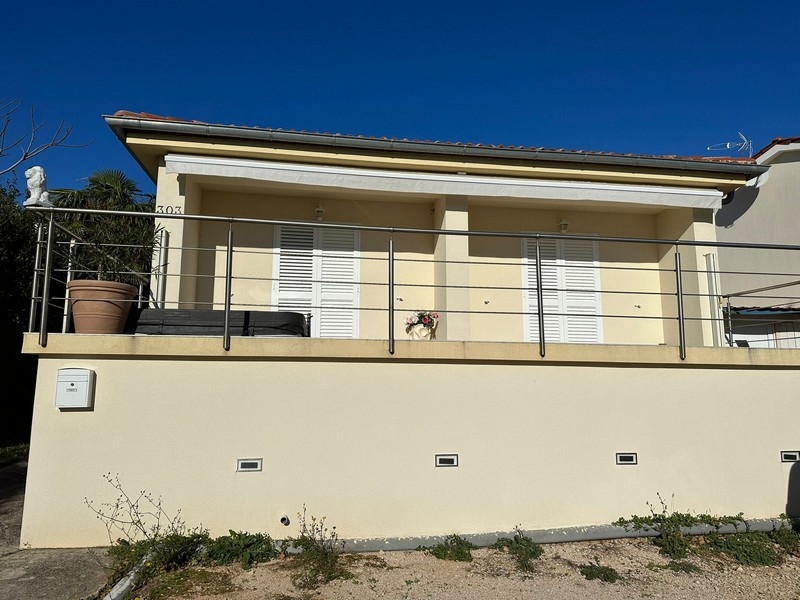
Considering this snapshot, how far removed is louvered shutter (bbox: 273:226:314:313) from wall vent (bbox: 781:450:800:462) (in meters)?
6.33

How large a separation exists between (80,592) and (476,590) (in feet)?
9.77

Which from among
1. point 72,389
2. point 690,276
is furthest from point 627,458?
point 72,389

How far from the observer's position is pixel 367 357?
18.3 feet

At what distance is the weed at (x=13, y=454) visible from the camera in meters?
9.24

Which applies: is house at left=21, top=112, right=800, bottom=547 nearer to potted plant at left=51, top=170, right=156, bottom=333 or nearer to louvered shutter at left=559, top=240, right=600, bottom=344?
potted plant at left=51, top=170, right=156, bottom=333

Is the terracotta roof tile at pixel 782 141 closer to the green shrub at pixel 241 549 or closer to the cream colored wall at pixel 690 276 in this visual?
the cream colored wall at pixel 690 276

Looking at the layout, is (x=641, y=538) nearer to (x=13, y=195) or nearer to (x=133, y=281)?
(x=133, y=281)

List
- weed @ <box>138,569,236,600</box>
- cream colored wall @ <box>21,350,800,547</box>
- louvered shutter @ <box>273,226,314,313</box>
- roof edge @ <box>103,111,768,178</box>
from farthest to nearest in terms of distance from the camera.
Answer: louvered shutter @ <box>273,226,314,313</box> < roof edge @ <box>103,111,768,178</box> < cream colored wall @ <box>21,350,800,547</box> < weed @ <box>138,569,236,600</box>

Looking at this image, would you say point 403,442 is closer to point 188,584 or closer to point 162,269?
point 188,584

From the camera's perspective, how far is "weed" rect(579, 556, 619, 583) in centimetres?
479

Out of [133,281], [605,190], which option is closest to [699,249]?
[605,190]

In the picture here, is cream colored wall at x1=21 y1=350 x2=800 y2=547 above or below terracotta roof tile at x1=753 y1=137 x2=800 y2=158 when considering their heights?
below

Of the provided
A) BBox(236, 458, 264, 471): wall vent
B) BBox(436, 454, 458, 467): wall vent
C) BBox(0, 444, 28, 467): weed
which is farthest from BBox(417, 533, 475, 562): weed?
BBox(0, 444, 28, 467): weed

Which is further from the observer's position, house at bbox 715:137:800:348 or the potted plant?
house at bbox 715:137:800:348
